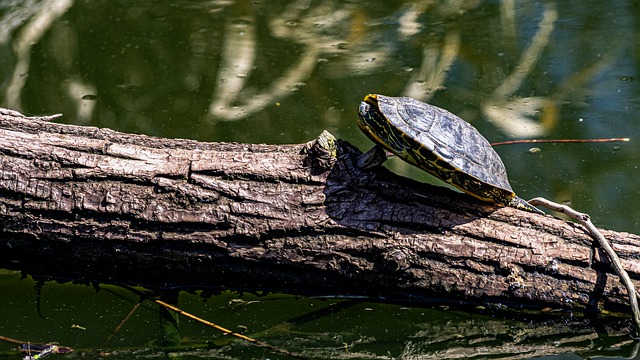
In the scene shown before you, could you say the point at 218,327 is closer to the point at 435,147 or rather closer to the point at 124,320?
the point at 124,320

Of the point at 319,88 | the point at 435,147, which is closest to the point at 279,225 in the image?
the point at 435,147

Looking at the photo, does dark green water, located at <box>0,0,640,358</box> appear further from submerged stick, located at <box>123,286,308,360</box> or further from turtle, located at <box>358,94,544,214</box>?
turtle, located at <box>358,94,544,214</box>

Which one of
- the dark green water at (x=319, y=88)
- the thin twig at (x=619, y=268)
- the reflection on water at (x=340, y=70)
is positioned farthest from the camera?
the reflection on water at (x=340, y=70)

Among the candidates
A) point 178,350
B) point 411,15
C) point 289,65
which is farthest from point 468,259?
point 411,15

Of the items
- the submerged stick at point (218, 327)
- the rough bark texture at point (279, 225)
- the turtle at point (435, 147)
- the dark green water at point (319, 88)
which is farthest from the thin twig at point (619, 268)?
the submerged stick at point (218, 327)

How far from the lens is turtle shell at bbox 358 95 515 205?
2.11 m

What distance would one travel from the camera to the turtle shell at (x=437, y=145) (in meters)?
2.11

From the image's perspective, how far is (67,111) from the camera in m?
3.39

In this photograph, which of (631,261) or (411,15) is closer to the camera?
(631,261)

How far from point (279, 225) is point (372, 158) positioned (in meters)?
0.31

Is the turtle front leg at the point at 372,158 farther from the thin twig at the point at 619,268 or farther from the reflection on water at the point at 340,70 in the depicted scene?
the reflection on water at the point at 340,70

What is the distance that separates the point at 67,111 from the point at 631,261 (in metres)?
2.39

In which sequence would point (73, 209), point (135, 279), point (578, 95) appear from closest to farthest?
point (73, 209), point (135, 279), point (578, 95)

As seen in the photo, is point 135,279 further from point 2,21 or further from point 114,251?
point 2,21
